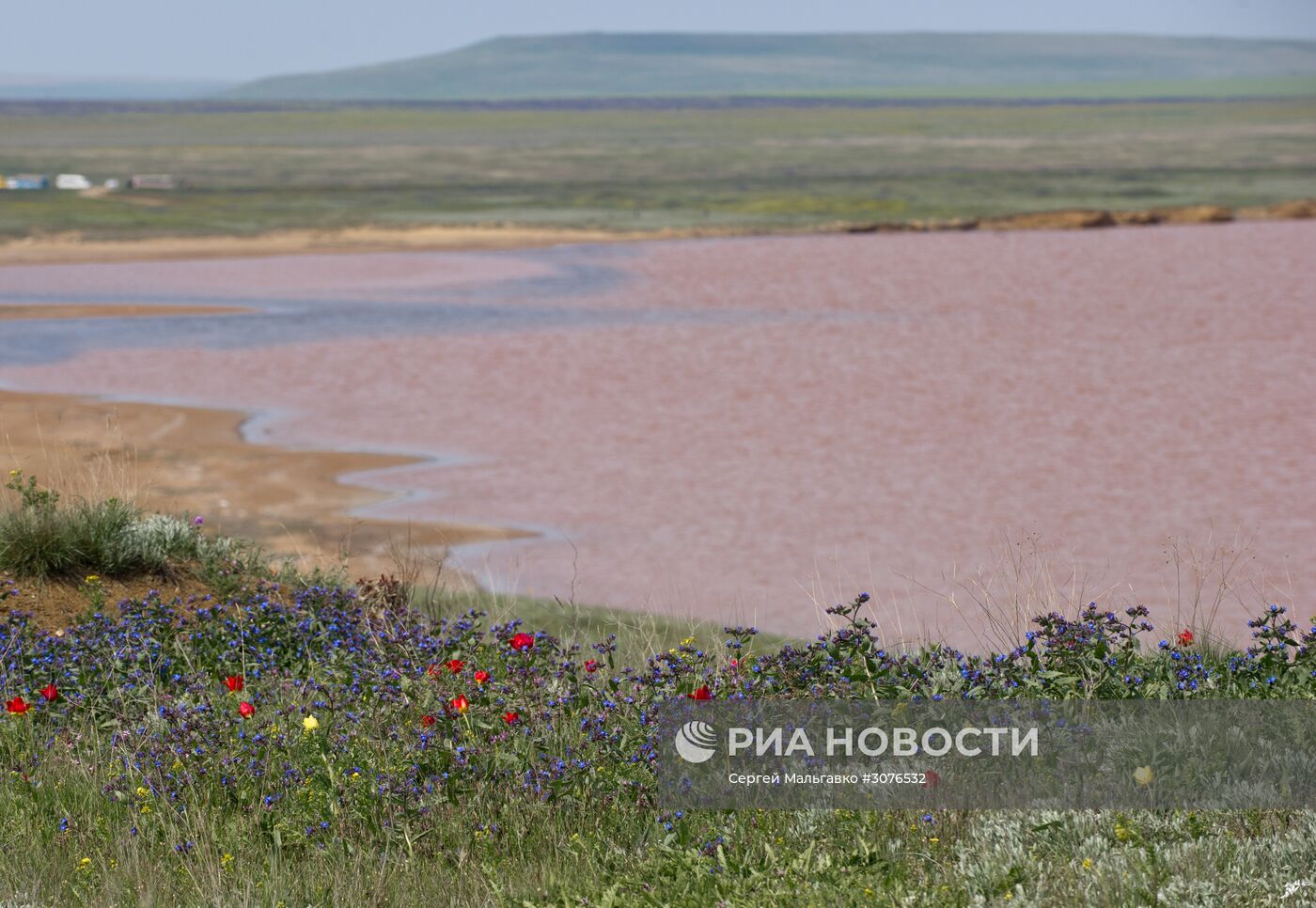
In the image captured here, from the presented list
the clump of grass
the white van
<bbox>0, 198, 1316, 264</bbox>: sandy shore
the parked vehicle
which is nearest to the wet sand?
<bbox>0, 198, 1316, 264</bbox>: sandy shore

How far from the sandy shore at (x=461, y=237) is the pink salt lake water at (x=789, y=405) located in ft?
14.9

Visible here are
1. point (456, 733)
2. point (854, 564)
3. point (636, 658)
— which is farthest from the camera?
point (854, 564)

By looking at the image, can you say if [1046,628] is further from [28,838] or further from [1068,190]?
[1068,190]

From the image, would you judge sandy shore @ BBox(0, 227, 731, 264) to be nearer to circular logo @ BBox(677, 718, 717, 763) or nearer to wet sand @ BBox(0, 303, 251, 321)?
wet sand @ BBox(0, 303, 251, 321)

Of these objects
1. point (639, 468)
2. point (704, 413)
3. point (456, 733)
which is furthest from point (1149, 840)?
point (704, 413)

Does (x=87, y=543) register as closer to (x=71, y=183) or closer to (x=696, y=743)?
(x=696, y=743)

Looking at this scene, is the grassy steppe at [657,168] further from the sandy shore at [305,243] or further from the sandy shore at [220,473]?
the sandy shore at [220,473]

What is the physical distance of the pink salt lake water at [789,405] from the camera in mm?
12523

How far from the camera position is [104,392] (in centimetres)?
2042

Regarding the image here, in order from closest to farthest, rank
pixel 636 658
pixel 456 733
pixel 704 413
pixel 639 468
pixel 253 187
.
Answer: pixel 456 733 < pixel 636 658 < pixel 639 468 < pixel 704 413 < pixel 253 187

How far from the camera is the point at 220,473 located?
1584 centimetres

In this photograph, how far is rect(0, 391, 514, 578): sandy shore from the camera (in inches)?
497

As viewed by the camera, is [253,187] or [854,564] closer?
[854,564]

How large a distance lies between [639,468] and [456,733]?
9.98 m
